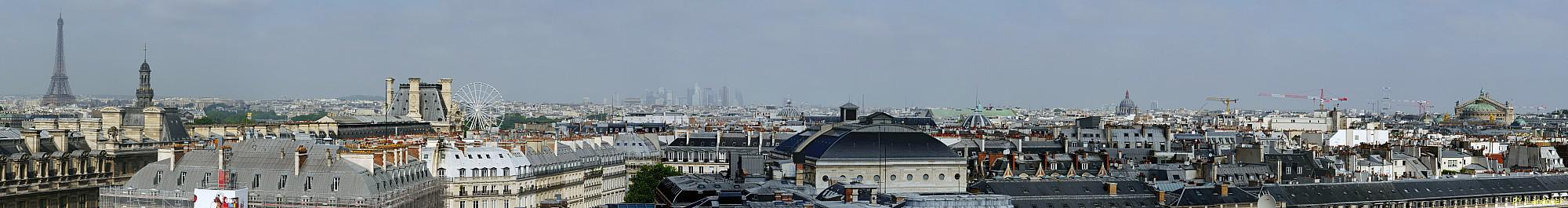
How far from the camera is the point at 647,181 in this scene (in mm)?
105812

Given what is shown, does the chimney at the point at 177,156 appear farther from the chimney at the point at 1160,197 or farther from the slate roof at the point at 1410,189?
the slate roof at the point at 1410,189

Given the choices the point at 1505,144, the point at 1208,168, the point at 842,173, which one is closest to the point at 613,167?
the point at 842,173

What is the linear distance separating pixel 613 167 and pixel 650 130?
5722cm

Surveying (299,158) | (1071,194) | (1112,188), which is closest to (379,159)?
(299,158)

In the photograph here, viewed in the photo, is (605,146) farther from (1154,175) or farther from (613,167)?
(1154,175)

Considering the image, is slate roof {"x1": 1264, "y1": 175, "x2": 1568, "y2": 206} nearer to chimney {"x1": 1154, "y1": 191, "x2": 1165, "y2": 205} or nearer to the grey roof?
chimney {"x1": 1154, "y1": 191, "x2": 1165, "y2": 205}

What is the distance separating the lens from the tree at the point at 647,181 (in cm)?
10100

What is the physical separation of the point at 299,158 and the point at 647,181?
37.6 meters

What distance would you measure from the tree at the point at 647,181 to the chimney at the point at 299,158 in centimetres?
2959

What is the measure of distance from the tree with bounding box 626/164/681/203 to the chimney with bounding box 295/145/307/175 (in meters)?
29.6

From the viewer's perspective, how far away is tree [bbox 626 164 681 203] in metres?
101

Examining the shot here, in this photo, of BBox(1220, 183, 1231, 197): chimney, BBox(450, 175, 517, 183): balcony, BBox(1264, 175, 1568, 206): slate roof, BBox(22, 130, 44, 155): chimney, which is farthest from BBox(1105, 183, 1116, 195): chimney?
BBox(22, 130, 44, 155): chimney

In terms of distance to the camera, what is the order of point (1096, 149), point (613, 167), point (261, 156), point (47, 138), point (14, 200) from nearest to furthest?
point (261, 156) < point (14, 200) < point (47, 138) < point (613, 167) < point (1096, 149)

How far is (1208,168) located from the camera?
10525cm
